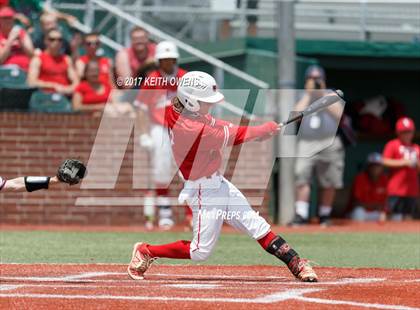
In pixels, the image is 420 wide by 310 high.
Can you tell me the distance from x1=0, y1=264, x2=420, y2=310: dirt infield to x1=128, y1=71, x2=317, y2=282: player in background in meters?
0.25

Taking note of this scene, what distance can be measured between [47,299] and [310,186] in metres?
10.1

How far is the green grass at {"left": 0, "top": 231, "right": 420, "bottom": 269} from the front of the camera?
10141 millimetres

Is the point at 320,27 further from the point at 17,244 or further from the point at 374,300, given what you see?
the point at 374,300

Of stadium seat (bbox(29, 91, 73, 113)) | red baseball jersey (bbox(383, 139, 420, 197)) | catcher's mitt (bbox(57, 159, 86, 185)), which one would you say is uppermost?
catcher's mitt (bbox(57, 159, 86, 185))

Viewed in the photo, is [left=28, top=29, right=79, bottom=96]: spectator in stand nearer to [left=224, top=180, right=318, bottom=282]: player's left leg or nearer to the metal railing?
the metal railing

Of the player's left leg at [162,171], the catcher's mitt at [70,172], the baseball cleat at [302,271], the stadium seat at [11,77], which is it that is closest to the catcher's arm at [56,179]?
the catcher's mitt at [70,172]

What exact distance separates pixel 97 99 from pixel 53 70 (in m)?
0.73

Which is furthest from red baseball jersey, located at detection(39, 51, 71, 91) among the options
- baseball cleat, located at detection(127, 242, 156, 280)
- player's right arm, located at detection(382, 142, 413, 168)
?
baseball cleat, located at detection(127, 242, 156, 280)

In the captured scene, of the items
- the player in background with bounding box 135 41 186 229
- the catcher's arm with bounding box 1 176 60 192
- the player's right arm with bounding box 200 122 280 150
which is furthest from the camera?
the player in background with bounding box 135 41 186 229

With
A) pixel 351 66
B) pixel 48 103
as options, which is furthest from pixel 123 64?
pixel 351 66

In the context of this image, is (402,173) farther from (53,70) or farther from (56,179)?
(56,179)

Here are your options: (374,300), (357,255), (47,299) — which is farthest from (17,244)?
(374,300)

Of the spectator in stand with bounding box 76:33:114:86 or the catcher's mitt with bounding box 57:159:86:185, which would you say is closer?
the catcher's mitt with bounding box 57:159:86:185

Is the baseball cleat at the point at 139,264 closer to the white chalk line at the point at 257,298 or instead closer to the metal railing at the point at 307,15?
the white chalk line at the point at 257,298
